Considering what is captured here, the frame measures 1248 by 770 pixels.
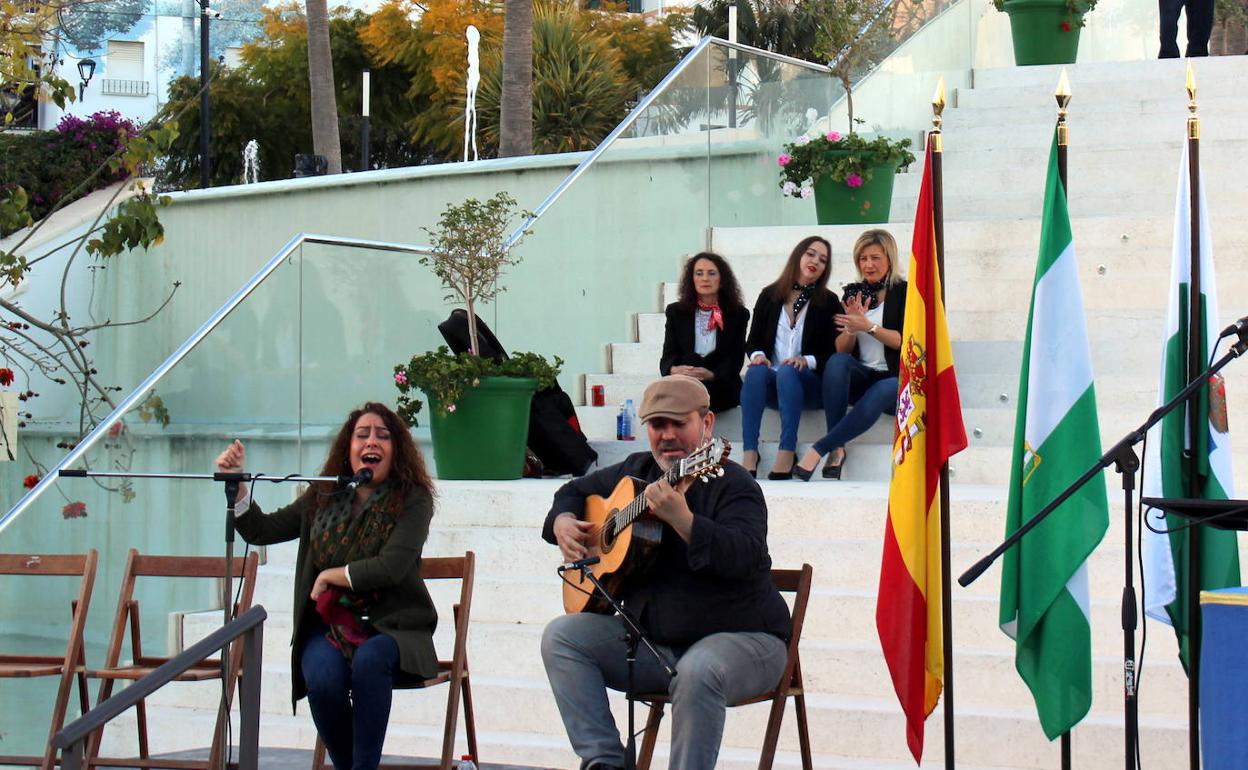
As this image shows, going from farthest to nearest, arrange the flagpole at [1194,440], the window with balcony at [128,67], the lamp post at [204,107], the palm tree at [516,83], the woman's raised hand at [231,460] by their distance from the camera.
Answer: the window with balcony at [128,67] < the lamp post at [204,107] < the palm tree at [516,83] < the woman's raised hand at [231,460] < the flagpole at [1194,440]

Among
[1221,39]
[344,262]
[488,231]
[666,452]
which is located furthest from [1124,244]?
[1221,39]

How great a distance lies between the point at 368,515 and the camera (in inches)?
220

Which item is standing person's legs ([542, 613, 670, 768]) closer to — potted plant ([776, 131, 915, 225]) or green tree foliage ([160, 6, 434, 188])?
potted plant ([776, 131, 915, 225])

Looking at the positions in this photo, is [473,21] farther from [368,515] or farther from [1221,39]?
[368,515]

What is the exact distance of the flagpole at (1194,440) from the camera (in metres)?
4.45

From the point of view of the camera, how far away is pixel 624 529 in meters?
5.03

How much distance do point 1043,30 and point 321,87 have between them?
320 inches

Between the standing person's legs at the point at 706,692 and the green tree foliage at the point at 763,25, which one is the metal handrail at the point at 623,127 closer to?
the standing person's legs at the point at 706,692

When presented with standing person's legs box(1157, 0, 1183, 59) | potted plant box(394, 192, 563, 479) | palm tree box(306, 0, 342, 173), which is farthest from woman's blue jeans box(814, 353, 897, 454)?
palm tree box(306, 0, 342, 173)

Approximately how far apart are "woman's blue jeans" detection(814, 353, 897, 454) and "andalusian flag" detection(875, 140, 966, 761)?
8.91 feet

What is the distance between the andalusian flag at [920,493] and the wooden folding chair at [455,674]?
1.33 metres

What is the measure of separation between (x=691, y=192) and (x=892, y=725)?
4651 millimetres

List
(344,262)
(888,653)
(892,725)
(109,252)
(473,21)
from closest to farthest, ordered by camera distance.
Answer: (888,653) < (892,725) < (344,262) < (109,252) < (473,21)

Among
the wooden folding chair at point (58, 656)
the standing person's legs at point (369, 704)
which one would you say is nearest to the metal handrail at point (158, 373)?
the wooden folding chair at point (58, 656)
